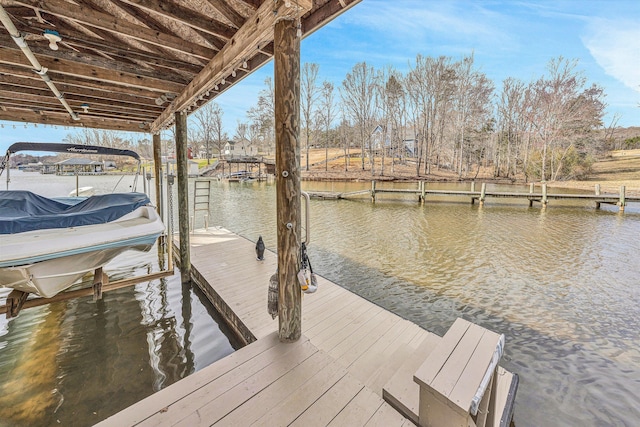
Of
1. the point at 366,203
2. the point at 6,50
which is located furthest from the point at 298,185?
the point at 366,203

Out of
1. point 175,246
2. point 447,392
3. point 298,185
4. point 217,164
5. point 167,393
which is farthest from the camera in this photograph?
point 217,164

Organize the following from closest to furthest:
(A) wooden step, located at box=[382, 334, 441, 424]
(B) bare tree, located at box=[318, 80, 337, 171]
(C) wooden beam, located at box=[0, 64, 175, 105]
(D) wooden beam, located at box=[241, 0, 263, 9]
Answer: (A) wooden step, located at box=[382, 334, 441, 424] → (D) wooden beam, located at box=[241, 0, 263, 9] → (C) wooden beam, located at box=[0, 64, 175, 105] → (B) bare tree, located at box=[318, 80, 337, 171]

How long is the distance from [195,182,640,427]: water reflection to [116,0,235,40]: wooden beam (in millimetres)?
4293

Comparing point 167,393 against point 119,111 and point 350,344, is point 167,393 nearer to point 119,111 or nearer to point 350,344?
point 350,344

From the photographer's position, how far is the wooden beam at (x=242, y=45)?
2.03m

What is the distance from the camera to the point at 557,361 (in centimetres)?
310

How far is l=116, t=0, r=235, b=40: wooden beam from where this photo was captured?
2.24 metres

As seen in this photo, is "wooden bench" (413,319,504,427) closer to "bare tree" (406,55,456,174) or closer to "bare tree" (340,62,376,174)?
"bare tree" (406,55,456,174)

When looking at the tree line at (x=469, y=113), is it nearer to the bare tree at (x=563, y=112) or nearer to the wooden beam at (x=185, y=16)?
the bare tree at (x=563, y=112)

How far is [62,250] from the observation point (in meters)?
2.49

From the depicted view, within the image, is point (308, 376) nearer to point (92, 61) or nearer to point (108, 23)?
point (108, 23)

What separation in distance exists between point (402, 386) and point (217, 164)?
38.2 metres

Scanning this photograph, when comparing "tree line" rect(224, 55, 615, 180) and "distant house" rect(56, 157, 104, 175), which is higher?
"tree line" rect(224, 55, 615, 180)

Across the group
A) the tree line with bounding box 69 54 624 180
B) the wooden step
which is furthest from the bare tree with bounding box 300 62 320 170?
the wooden step
